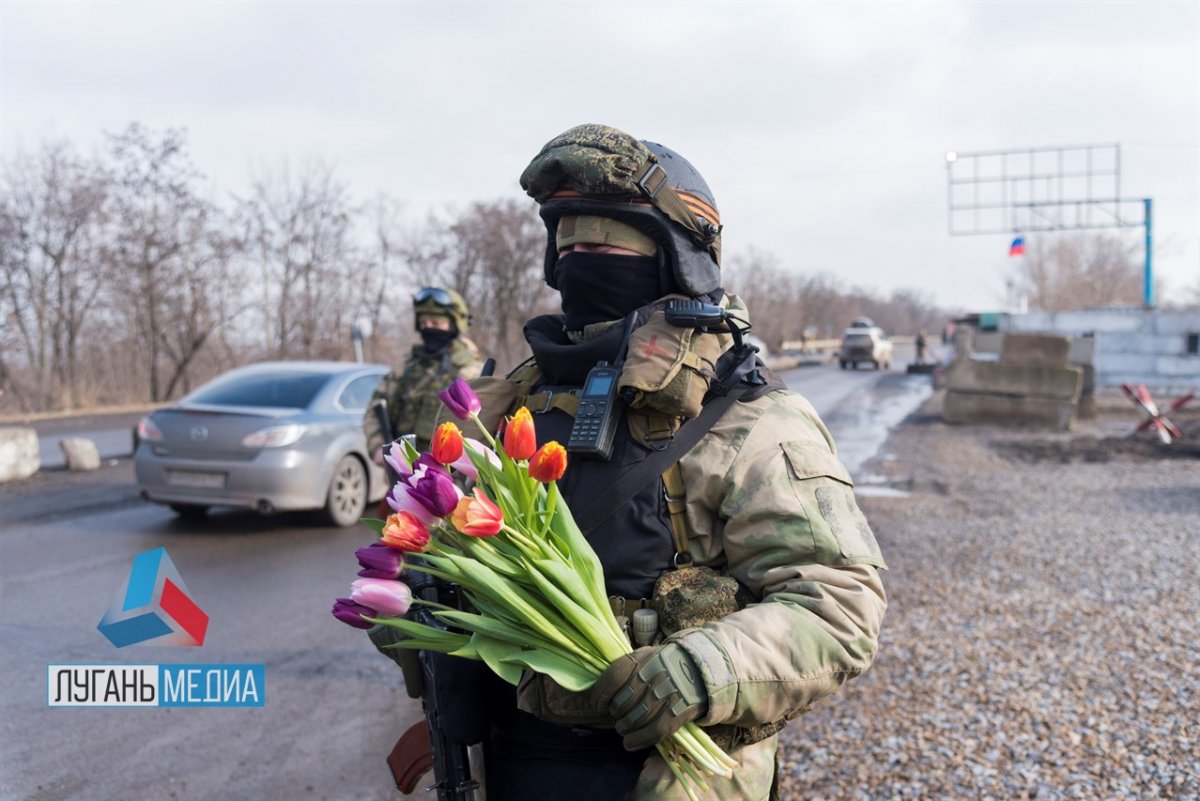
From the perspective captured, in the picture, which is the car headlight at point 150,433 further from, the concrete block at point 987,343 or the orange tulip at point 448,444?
the concrete block at point 987,343

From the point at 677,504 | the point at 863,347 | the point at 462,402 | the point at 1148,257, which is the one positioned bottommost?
the point at 863,347

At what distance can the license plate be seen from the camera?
26.3 feet

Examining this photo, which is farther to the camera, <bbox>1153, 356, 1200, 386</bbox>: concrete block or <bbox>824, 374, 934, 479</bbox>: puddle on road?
<bbox>1153, 356, 1200, 386</bbox>: concrete block

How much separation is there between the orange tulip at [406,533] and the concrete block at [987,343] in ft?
68.1

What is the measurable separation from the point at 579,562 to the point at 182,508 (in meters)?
7.99

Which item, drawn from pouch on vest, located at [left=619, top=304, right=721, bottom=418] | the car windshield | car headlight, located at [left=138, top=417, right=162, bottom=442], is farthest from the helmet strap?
car headlight, located at [left=138, top=417, right=162, bottom=442]

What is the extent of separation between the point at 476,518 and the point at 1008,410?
54.7ft

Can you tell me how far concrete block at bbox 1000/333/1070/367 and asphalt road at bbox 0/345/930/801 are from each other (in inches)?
495

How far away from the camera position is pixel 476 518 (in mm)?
1523

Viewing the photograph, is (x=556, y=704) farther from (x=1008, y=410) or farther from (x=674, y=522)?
(x=1008, y=410)

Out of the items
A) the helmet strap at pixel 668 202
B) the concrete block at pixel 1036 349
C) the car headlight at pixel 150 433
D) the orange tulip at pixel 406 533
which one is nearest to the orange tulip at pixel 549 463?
the orange tulip at pixel 406 533

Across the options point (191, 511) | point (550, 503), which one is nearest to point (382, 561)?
point (550, 503)

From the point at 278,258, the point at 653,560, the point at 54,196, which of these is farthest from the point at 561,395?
the point at 278,258

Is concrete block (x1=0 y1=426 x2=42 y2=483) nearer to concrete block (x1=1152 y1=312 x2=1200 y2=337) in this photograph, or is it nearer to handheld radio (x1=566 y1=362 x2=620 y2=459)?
handheld radio (x1=566 y1=362 x2=620 y2=459)
